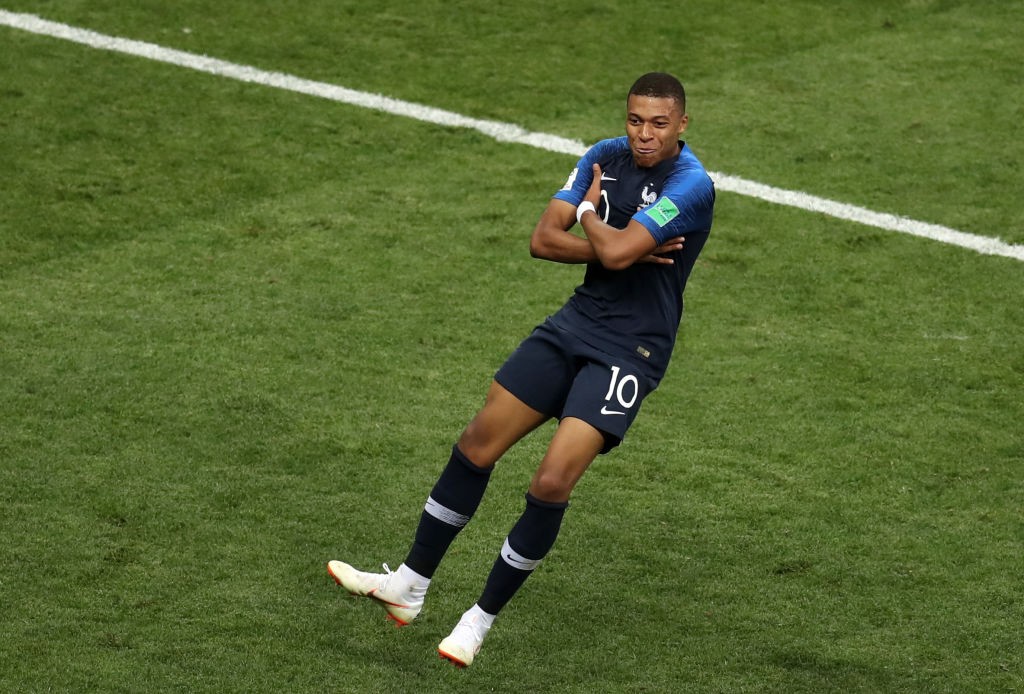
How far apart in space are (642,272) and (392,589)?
154 cm

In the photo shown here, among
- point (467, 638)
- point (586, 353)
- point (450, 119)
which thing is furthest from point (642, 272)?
point (450, 119)

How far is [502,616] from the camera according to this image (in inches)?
250

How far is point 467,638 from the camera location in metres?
5.88

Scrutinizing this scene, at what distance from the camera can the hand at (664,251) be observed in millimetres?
5965

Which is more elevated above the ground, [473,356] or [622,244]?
[622,244]

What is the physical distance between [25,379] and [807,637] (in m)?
4.05

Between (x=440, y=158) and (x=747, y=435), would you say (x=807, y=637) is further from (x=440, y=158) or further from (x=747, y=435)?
(x=440, y=158)

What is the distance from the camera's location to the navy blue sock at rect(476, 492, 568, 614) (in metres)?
5.90

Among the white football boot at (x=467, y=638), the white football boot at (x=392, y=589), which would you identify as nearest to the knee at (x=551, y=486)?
the white football boot at (x=467, y=638)

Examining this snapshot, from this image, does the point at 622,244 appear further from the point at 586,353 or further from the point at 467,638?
the point at 467,638

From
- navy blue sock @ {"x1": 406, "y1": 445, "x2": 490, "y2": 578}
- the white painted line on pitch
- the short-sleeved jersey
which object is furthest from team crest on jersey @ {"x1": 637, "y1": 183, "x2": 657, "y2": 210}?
the white painted line on pitch

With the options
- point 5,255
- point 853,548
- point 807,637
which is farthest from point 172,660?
point 5,255

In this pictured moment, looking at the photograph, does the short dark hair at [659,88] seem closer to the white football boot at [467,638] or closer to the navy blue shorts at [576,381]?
the navy blue shorts at [576,381]

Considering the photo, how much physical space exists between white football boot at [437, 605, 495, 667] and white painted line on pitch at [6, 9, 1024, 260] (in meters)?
5.14
